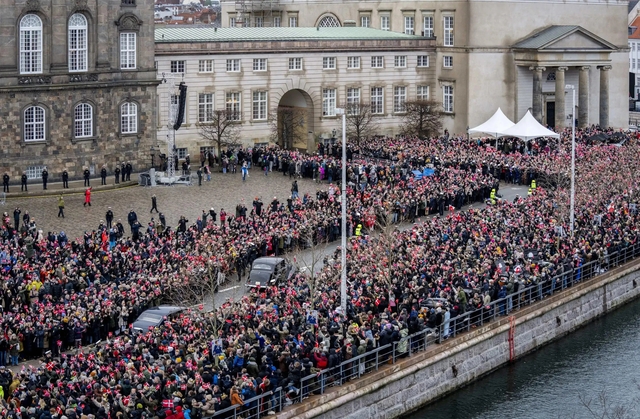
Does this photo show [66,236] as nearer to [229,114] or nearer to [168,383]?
[168,383]

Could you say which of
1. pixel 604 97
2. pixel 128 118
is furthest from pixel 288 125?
pixel 604 97

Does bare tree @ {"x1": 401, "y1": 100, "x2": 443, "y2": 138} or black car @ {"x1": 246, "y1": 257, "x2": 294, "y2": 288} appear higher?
bare tree @ {"x1": 401, "y1": 100, "x2": 443, "y2": 138}

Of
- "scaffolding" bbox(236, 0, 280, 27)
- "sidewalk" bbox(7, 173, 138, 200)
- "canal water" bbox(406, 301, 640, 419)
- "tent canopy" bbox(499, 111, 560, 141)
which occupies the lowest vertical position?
"canal water" bbox(406, 301, 640, 419)

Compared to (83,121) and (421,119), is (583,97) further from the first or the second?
(83,121)

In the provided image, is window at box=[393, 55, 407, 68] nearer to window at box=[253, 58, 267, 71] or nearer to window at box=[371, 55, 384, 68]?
window at box=[371, 55, 384, 68]

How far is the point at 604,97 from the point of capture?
106m

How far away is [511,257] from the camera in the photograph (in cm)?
5428

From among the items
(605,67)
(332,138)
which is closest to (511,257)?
(332,138)

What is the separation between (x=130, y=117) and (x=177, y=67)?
32.1 ft

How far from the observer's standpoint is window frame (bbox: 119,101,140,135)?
7975 centimetres

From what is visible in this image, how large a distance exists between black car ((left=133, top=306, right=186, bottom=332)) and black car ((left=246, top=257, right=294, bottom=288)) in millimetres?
6207

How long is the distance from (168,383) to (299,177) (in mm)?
44370

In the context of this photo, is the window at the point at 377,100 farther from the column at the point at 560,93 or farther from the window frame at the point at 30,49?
the window frame at the point at 30,49

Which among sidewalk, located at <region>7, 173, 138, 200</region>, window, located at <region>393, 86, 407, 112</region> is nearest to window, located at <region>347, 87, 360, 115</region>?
window, located at <region>393, 86, 407, 112</region>
